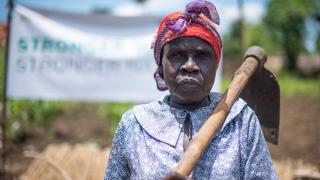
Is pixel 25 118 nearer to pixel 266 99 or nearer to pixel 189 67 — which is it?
pixel 266 99

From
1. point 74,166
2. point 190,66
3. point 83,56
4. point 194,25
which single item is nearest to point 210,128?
point 190,66

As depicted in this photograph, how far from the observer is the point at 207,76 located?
6.63ft

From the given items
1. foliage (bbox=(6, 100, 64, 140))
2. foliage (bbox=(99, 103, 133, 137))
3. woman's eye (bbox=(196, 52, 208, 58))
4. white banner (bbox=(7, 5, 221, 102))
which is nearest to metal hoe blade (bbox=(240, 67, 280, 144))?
woman's eye (bbox=(196, 52, 208, 58))

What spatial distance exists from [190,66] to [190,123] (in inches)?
10.4

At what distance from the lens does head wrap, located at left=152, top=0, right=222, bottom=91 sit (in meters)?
2.02

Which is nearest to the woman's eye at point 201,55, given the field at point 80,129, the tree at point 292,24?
the field at point 80,129

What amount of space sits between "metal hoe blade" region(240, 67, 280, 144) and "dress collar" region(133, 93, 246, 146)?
Result: 65 centimetres

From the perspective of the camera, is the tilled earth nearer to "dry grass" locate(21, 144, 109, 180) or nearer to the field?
the field

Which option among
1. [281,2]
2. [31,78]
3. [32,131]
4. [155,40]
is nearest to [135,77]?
[31,78]

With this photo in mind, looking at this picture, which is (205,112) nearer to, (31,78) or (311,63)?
(31,78)

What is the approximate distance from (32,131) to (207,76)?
8.41m

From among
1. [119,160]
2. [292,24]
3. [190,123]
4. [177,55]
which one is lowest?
[119,160]

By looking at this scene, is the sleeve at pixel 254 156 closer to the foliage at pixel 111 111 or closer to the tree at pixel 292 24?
the foliage at pixel 111 111

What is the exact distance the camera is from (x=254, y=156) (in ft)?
6.61
